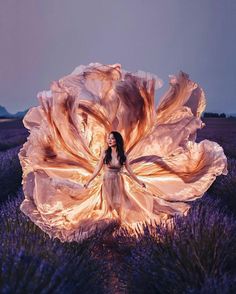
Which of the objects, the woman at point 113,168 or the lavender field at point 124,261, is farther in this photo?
the woman at point 113,168

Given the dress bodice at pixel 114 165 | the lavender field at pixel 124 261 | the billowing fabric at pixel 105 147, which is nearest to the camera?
the lavender field at pixel 124 261

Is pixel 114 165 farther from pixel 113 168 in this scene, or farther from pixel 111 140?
pixel 111 140

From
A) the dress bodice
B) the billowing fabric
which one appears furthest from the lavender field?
the dress bodice

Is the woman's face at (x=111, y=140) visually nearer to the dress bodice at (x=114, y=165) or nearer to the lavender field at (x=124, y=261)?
the dress bodice at (x=114, y=165)

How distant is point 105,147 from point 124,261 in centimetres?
60

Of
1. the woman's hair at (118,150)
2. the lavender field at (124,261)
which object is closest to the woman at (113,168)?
the woman's hair at (118,150)

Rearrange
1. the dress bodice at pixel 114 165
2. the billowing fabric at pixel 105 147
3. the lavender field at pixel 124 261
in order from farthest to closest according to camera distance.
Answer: the dress bodice at pixel 114 165
the billowing fabric at pixel 105 147
the lavender field at pixel 124 261

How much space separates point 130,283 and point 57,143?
0.92 meters

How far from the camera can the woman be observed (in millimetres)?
2877

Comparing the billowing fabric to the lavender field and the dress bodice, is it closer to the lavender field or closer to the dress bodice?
the dress bodice

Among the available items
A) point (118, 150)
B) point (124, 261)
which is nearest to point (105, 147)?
point (118, 150)

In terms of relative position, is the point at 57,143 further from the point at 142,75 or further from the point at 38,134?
the point at 142,75

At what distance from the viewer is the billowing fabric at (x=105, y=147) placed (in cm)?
280

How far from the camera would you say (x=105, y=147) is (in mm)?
2951
